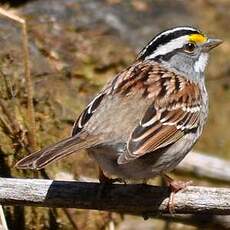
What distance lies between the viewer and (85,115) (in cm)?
491

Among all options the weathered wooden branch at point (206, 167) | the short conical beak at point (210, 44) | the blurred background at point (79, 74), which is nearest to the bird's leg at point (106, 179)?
the blurred background at point (79, 74)

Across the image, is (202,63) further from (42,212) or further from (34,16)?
(34,16)

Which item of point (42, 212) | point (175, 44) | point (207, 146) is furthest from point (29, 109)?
point (207, 146)

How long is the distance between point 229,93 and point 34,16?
2.30 m

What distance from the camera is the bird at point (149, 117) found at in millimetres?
→ 4629

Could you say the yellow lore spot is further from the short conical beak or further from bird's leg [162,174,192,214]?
bird's leg [162,174,192,214]

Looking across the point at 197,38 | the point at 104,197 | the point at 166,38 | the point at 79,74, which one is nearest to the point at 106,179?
the point at 104,197

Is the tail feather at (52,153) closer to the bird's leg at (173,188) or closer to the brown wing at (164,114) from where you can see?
the brown wing at (164,114)

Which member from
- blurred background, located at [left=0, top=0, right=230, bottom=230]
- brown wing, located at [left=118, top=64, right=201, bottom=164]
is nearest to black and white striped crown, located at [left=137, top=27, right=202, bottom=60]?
brown wing, located at [left=118, top=64, right=201, bottom=164]

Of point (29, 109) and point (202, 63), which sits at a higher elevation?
point (202, 63)

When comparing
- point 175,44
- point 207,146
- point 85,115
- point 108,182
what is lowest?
point 207,146

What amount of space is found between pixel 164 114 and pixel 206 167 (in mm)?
1763

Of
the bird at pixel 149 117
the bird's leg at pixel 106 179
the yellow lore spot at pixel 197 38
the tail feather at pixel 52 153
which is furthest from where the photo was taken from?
the yellow lore spot at pixel 197 38

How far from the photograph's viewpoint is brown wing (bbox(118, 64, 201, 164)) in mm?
4664
